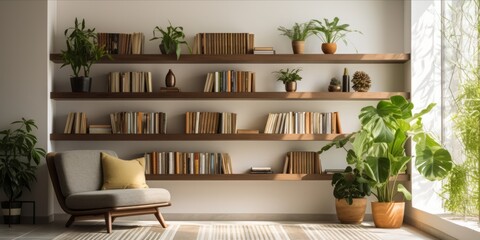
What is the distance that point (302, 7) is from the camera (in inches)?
359

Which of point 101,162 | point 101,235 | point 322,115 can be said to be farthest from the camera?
point 322,115

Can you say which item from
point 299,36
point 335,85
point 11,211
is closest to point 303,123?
point 335,85

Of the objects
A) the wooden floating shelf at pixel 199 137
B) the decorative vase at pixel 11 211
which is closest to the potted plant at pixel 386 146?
the wooden floating shelf at pixel 199 137

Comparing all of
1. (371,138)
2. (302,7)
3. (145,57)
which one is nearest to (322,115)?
(371,138)

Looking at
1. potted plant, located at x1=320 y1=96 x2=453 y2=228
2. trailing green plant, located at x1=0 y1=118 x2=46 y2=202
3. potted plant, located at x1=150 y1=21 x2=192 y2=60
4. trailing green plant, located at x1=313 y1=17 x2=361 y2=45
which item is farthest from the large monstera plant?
trailing green plant, located at x1=0 y1=118 x2=46 y2=202

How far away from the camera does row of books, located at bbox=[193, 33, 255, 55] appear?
8.89 metres

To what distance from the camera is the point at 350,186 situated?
27.4ft

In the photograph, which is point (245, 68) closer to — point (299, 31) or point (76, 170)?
point (299, 31)

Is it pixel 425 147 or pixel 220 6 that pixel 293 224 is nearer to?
pixel 425 147

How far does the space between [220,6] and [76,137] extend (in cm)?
232

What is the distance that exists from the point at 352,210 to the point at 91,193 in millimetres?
2907

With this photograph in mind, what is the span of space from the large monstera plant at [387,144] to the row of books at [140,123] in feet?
6.31

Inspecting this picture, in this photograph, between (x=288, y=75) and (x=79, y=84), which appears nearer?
(x=79, y=84)

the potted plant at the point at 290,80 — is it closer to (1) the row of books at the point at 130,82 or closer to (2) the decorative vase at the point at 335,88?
(2) the decorative vase at the point at 335,88
